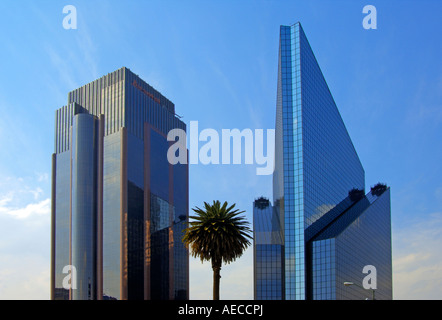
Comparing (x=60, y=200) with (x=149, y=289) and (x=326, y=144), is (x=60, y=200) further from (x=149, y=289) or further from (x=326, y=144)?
(x=326, y=144)

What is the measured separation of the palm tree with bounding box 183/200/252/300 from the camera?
73.1 meters

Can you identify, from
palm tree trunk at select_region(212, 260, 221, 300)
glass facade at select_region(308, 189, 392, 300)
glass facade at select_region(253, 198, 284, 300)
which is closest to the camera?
palm tree trunk at select_region(212, 260, 221, 300)

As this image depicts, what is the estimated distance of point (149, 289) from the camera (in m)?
196

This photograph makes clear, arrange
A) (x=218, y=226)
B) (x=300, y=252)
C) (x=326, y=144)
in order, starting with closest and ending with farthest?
1. (x=218, y=226)
2. (x=300, y=252)
3. (x=326, y=144)

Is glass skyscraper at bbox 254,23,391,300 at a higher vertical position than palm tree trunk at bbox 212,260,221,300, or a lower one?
higher

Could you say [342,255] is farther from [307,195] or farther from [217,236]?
[217,236]

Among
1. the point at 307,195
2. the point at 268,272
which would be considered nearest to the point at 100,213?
the point at 268,272

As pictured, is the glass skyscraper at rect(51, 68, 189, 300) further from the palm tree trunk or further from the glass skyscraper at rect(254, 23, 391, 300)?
the palm tree trunk

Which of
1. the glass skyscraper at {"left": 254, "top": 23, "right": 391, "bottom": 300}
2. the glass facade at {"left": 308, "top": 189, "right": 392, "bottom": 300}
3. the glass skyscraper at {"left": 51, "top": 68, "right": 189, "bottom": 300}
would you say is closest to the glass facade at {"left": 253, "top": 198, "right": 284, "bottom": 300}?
the glass skyscraper at {"left": 254, "top": 23, "right": 391, "bottom": 300}

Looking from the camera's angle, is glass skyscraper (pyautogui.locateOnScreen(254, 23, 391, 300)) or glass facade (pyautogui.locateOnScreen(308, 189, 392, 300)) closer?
glass facade (pyautogui.locateOnScreen(308, 189, 392, 300))

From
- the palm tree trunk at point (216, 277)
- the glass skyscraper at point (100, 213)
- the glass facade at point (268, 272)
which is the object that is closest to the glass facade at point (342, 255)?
the glass facade at point (268, 272)

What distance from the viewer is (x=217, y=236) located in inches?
2879
